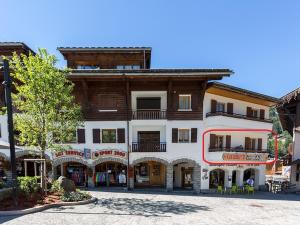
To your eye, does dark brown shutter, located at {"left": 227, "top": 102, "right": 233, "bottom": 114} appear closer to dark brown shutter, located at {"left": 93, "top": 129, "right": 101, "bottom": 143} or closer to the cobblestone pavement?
the cobblestone pavement

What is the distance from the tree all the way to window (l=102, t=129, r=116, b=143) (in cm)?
557

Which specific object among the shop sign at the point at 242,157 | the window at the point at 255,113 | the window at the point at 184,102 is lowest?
the shop sign at the point at 242,157

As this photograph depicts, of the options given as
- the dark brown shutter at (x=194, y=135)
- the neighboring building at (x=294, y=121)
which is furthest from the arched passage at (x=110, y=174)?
the neighboring building at (x=294, y=121)

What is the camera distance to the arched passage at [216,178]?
21453 millimetres

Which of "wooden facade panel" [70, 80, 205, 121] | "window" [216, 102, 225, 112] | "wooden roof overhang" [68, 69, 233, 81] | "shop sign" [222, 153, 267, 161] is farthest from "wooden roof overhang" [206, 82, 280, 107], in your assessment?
"shop sign" [222, 153, 267, 161]


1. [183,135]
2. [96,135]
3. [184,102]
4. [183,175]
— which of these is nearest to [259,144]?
[183,175]

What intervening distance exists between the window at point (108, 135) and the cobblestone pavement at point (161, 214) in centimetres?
595

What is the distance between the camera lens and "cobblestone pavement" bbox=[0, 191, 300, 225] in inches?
397

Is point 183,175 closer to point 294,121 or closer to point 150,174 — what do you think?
point 150,174

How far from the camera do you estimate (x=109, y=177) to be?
2058cm

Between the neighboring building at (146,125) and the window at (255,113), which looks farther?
the window at (255,113)

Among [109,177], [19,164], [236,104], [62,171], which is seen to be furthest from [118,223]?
[236,104]

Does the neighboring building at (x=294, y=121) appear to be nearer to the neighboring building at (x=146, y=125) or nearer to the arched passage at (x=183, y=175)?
the neighboring building at (x=146, y=125)

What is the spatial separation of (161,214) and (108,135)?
10175 millimetres
